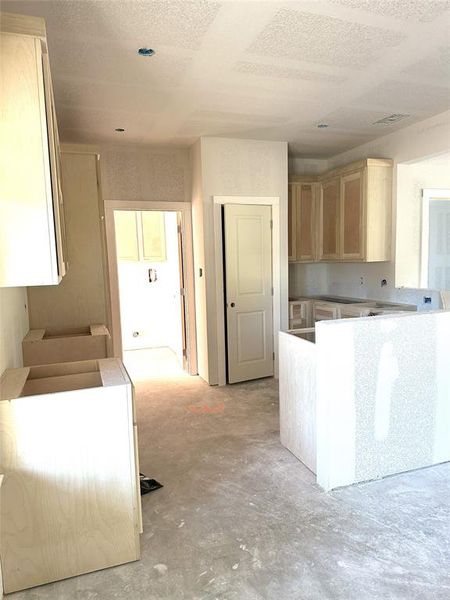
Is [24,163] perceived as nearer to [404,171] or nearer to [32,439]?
[32,439]

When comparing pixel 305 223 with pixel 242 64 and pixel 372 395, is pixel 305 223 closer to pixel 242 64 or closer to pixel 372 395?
pixel 242 64

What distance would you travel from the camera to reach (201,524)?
2229 mm

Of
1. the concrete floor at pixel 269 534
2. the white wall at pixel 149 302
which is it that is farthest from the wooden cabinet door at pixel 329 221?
the concrete floor at pixel 269 534

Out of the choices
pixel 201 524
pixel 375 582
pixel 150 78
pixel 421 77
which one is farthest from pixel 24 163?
pixel 421 77

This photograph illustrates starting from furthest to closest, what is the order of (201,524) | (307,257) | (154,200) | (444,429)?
(307,257), (154,200), (444,429), (201,524)

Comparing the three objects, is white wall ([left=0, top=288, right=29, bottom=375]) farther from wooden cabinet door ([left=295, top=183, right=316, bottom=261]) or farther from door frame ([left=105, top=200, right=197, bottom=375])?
wooden cabinet door ([left=295, top=183, right=316, bottom=261])

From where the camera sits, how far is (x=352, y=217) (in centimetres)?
472

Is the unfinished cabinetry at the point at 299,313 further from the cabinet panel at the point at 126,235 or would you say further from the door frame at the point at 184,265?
the cabinet panel at the point at 126,235

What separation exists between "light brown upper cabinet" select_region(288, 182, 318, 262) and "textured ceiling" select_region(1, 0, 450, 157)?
3.82ft

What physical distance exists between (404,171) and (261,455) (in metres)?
3.44

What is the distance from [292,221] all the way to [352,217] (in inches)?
33.1

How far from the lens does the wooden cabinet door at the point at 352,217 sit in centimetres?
458

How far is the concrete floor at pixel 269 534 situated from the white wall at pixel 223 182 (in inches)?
65.5

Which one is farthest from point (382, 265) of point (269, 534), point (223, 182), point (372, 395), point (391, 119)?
point (269, 534)
